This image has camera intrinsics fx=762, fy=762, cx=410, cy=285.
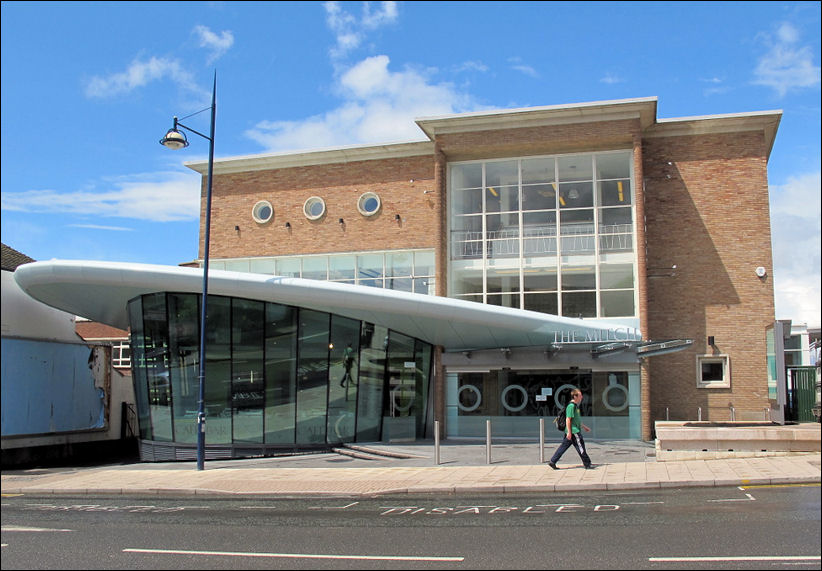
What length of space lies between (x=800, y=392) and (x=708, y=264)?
4.63 meters

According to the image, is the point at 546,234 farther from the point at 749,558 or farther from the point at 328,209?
the point at 749,558

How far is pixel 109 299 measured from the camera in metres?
21.8

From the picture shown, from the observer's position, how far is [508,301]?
24609 mm

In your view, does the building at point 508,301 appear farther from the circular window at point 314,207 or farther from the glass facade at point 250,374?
the circular window at point 314,207

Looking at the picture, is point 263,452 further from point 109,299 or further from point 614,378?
point 614,378

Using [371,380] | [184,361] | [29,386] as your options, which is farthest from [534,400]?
[29,386]

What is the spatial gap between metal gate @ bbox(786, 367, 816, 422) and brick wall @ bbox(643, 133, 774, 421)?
82 centimetres

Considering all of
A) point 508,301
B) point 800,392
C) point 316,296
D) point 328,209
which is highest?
point 328,209

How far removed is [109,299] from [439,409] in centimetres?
1035

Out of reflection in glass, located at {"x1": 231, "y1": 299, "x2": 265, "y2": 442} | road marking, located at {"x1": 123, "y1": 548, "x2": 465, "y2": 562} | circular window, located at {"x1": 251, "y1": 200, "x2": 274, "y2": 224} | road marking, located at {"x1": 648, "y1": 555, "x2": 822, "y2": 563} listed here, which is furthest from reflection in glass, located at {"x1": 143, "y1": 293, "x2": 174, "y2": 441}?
road marking, located at {"x1": 648, "y1": 555, "x2": 822, "y2": 563}

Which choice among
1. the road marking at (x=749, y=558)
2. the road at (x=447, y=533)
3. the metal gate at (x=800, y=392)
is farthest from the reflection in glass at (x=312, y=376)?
the road marking at (x=749, y=558)

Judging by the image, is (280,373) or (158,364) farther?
(158,364)

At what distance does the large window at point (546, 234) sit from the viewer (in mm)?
23859

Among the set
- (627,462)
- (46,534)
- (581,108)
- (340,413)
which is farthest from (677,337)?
(46,534)
